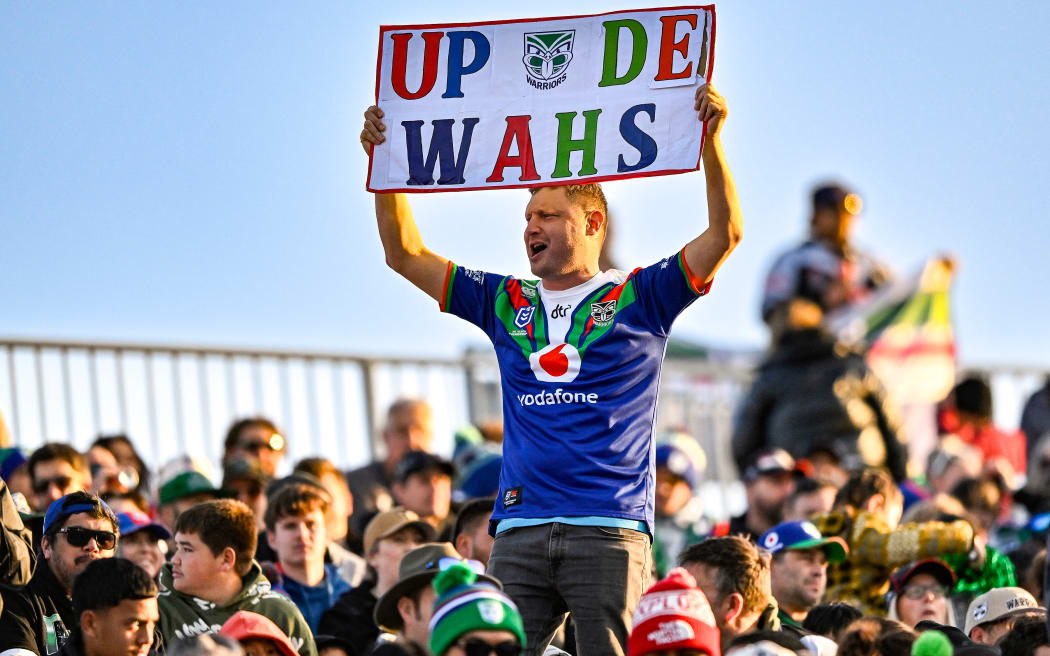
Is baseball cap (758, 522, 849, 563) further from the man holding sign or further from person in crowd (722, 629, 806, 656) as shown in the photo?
the man holding sign

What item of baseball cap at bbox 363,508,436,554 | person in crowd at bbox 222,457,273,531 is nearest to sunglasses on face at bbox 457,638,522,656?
baseball cap at bbox 363,508,436,554

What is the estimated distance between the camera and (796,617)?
839 cm

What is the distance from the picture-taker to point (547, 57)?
23.0 ft

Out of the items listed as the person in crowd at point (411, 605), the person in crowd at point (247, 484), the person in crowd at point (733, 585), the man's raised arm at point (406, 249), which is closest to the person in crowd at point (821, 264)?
the person in crowd at point (247, 484)

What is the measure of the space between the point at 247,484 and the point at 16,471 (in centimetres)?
121

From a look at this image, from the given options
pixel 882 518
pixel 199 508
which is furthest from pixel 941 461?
pixel 199 508

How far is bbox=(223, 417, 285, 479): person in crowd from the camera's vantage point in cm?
1123

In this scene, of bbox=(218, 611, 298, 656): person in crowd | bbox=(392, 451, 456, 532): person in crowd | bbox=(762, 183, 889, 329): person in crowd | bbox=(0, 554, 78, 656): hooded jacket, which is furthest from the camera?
bbox=(762, 183, 889, 329): person in crowd

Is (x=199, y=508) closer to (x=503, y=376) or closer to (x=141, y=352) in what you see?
(x=503, y=376)

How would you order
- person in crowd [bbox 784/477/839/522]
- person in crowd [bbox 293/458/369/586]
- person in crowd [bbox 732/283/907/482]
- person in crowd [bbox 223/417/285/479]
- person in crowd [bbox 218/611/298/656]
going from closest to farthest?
person in crowd [bbox 218/611/298/656] < person in crowd [bbox 293/458/369/586] < person in crowd [bbox 784/477/839/522] < person in crowd [bbox 223/417/285/479] < person in crowd [bbox 732/283/907/482]

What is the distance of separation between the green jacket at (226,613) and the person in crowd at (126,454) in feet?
10.9

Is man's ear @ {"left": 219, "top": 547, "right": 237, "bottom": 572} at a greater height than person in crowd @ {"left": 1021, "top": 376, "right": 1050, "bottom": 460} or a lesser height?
greater

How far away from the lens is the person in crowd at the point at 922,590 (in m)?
8.50

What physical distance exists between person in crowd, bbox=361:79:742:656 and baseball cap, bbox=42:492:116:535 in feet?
6.18
